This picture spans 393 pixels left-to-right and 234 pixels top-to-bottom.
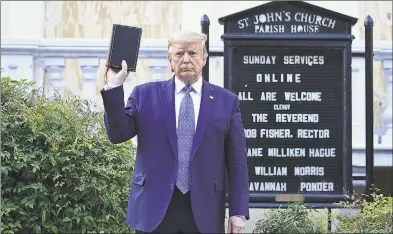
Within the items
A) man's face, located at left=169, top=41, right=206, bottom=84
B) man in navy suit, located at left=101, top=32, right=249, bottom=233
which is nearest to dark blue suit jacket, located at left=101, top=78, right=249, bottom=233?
man in navy suit, located at left=101, top=32, right=249, bottom=233

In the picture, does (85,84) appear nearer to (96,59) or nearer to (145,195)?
(96,59)

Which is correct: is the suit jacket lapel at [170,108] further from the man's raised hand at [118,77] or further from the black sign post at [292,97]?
the black sign post at [292,97]

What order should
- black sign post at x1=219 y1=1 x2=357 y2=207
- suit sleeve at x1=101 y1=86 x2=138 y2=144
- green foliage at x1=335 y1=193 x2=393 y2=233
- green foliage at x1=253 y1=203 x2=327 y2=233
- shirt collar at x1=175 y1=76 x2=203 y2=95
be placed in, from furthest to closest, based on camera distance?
black sign post at x1=219 y1=1 x2=357 y2=207
green foliage at x1=253 y1=203 x2=327 y2=233
green foliage at x1=335 y1=193 x2=393 y2=233
shirt collar at x1=175 y1=76 x2=203 y2=95
suit sleeve at x1=101 y1=86 x2=138 y2=144

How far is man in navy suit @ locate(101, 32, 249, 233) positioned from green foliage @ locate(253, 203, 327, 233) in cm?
218

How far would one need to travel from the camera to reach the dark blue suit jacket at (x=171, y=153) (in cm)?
276

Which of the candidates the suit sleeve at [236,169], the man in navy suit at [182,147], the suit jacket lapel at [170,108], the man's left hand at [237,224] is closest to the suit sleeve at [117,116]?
the man in navy suit at [182,147]

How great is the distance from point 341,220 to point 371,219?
10.8 inches

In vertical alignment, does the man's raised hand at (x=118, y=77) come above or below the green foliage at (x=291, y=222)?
above

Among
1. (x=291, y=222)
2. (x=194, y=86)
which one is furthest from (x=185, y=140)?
(x=291, y=222)

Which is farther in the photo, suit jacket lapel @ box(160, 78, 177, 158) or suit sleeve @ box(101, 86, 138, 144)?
suit jacket lapel @ box(160, 78, 177, 158)

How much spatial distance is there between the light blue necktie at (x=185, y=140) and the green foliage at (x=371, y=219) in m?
2.43

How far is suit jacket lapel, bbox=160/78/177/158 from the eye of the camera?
281cm

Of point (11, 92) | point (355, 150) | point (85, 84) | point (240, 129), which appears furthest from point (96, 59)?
point (240, 129)

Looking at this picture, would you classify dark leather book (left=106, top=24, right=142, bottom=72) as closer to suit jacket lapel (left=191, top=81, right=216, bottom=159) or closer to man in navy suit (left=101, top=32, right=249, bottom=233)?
man in navy suit (left=101, top=32, right=249, bottom=233)
